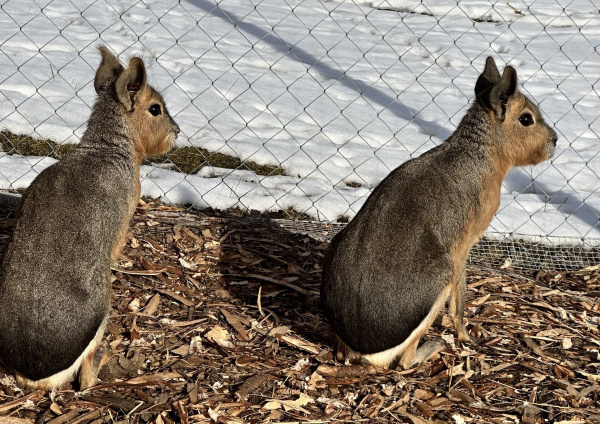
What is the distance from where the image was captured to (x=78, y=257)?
3.36 meters

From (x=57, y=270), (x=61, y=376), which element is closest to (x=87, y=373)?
(x=61, y=376)

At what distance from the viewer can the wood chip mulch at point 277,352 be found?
137 inches

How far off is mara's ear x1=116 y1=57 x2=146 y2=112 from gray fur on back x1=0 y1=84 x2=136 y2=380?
392 millimetres

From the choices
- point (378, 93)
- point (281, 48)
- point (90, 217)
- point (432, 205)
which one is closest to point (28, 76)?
point (281, 48)

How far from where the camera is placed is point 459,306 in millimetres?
4199

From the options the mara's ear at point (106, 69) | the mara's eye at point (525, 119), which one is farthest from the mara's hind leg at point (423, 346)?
the mara's ear at point (106, 69)

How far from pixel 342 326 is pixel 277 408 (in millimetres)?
480

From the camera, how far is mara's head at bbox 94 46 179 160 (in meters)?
3.96

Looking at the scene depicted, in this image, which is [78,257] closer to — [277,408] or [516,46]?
[277,408]

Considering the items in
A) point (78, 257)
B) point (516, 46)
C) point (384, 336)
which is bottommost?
point (516, 46)

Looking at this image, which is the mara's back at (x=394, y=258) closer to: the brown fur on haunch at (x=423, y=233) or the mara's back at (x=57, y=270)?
the brown fur on haunch at (x=423, y=233)

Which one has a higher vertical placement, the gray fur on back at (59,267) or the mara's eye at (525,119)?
the mara's eye at (525,119)

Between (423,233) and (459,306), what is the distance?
66 cm

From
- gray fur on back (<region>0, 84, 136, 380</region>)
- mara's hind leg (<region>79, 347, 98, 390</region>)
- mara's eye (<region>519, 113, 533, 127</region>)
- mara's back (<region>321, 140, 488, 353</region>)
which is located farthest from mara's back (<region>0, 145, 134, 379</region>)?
mara's eye (<region>519, 113, 533, 127</region>)
